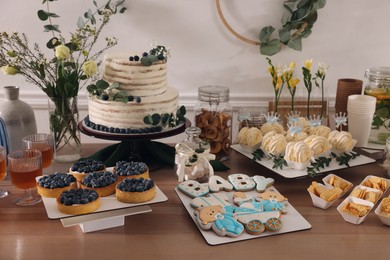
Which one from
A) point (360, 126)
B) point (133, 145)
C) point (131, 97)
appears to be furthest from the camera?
point (360, 126)

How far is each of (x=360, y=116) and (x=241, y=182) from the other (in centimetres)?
63

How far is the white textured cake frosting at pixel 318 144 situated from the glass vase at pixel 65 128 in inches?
33.2

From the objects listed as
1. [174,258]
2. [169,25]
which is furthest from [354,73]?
[174,258]

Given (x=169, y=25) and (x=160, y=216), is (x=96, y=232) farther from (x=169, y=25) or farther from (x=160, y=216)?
(x=169, y=25)

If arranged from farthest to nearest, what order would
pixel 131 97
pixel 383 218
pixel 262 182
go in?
pixel 131 97, pixel 262 182, pixel 383 218

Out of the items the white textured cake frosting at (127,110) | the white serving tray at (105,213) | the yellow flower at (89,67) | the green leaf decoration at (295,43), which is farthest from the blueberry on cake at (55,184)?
the green leaf decoration at (295,43)

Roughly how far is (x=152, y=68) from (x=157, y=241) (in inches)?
26.5

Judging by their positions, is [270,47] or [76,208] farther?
[270,47]

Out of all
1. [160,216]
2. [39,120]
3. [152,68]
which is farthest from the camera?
[39,120]

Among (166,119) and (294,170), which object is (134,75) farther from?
(294,170)

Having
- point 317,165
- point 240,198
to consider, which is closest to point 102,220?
point 240,198

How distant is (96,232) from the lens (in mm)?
1369

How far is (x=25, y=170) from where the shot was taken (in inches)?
59.2

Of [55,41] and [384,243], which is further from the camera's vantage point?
[55,41]
